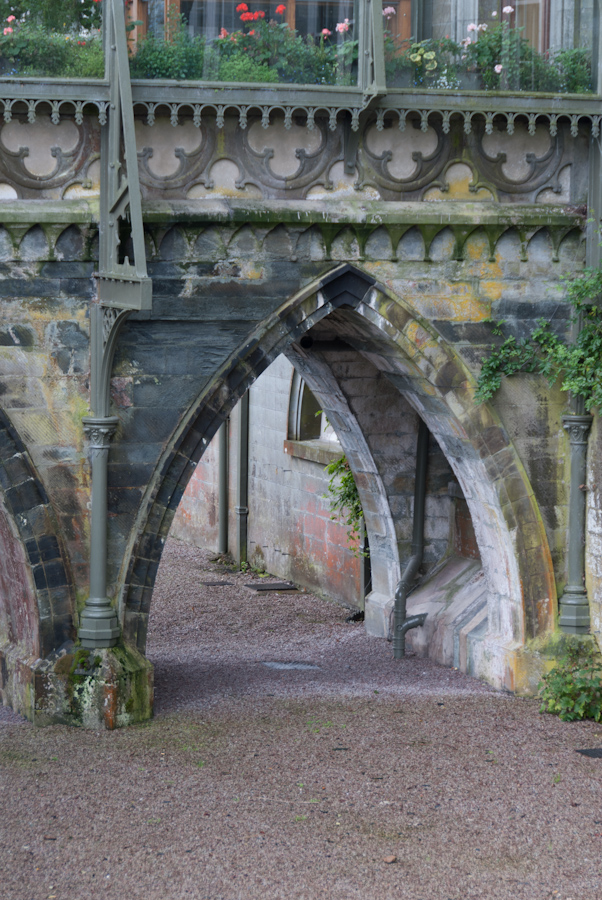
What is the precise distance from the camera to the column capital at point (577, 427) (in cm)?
820

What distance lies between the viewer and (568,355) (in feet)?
26.4

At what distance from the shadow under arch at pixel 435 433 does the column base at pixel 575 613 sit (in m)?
0.10

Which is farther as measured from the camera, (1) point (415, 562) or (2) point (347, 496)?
(2) point (347, 496)

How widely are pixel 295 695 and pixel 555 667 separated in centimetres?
179

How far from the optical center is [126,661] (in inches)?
295

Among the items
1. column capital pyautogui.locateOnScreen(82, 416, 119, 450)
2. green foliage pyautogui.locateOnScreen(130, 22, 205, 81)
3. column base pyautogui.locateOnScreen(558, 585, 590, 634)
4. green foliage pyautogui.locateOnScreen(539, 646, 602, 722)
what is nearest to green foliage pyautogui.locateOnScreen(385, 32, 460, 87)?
green foliage pyautogui.locateOnScreen(130, 22, 205, 81)

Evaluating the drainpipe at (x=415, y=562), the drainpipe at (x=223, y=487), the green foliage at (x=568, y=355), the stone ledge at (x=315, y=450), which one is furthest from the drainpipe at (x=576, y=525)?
the drainpipe at (x=223, y=487)

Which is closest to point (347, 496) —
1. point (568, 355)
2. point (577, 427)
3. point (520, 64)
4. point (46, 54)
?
point (577, 427)

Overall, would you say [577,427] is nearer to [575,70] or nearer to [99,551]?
[575,70]

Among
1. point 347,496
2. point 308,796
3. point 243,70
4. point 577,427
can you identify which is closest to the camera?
point 308,796

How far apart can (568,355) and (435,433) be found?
1158 millimetres

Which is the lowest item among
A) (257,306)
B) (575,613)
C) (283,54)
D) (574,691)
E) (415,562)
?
(574,691)

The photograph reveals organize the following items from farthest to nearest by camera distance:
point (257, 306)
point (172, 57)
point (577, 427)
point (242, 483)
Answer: point (242, 483)
point (577, 427)
point (257, 306)
point (172, 57)

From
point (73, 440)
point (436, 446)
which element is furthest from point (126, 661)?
point (436, 446)
